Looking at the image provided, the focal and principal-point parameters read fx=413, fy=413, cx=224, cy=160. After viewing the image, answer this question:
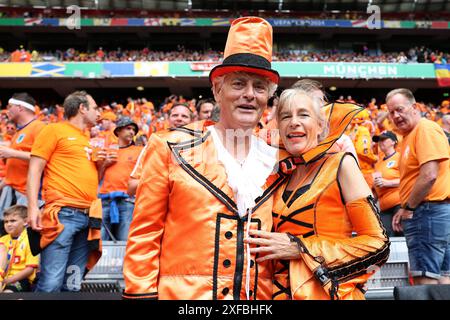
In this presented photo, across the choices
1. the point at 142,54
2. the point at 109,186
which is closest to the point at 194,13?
the point at 142,54

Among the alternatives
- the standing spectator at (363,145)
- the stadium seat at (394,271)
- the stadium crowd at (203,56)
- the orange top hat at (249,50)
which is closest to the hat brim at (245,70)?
the orange top hat at (249,50)

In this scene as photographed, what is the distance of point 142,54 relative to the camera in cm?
2456

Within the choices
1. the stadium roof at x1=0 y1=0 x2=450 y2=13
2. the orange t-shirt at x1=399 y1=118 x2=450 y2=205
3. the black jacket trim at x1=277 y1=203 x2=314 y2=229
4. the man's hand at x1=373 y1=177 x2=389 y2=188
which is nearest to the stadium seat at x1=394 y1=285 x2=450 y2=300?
the black jacket trim at x1=277 y1=203 x2=314 y2=229

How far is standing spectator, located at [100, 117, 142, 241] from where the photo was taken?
481cm

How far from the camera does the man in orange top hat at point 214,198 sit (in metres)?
1.59

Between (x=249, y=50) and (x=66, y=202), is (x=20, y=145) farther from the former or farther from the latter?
(x=249, y=50)

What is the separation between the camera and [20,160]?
164 inches

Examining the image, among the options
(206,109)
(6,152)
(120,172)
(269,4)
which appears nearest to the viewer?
(6,152)

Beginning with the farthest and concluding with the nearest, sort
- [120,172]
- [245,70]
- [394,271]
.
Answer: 1. [120,172]
2. [394,271]
3. [245,70]

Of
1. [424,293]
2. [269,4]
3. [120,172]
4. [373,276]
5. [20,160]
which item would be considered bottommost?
[373,276]

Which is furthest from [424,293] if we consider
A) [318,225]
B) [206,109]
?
[206,109]

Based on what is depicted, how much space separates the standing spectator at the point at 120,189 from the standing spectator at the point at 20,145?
0.86 meters

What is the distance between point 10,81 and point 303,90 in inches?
953

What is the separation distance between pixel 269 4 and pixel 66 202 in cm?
2534
